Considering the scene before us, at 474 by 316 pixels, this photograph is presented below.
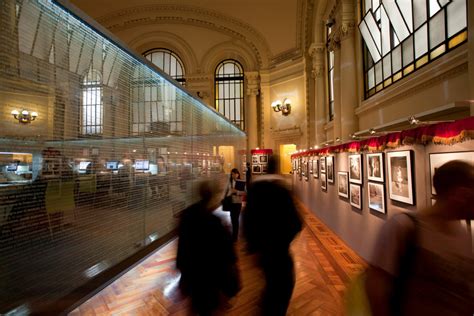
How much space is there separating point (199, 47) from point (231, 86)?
3310 millimetres

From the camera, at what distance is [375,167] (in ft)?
14.2

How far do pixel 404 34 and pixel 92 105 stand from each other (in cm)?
613

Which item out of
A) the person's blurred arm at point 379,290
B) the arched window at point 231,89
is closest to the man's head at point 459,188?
the person's blurred arm at point 379,290

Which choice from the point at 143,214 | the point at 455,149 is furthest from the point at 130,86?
the point at 455,149

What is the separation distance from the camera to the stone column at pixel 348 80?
8000mm

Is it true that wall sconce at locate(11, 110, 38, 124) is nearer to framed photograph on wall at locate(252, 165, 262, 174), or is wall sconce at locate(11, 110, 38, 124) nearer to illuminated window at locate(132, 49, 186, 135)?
illuminated window at locate(132, 49, 186, 135)

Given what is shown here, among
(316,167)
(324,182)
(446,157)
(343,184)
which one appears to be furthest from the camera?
(316,167)

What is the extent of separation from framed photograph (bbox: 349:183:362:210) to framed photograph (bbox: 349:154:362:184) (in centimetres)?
11

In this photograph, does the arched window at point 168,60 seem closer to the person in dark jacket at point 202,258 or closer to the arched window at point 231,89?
the arched window at point 231,89

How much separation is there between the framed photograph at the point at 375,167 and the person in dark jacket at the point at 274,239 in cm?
243

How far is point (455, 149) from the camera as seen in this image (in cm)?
273

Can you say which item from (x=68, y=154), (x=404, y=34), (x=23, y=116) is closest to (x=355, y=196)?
(x=404, y=34)

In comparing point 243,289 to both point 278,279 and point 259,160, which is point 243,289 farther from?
point 259,160

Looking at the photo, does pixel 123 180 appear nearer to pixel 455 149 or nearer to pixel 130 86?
pixel 130 86
